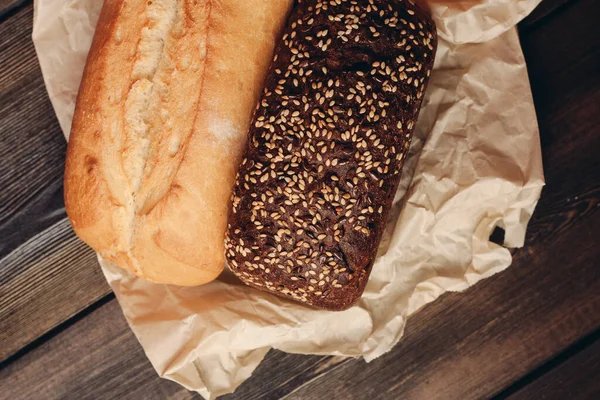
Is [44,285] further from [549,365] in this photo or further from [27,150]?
[549,365]

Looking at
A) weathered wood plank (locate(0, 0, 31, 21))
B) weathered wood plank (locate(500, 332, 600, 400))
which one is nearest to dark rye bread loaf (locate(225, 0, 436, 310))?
weathered wood plank (locate(500, 332, 600, 400))

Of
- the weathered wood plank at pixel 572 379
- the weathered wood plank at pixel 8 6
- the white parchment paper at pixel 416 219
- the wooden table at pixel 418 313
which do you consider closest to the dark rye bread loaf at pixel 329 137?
the white parchment paper at pixel 416 219

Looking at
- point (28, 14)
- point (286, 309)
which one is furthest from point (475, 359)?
point (28, 14)

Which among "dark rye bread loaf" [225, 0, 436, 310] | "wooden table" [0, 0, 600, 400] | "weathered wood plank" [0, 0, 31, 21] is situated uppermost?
"weathered wood plank" [0, 0, 31, 21]

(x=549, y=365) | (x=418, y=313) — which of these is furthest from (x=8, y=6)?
(x=549, y=365)

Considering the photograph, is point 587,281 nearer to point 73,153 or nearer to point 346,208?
point 346,208

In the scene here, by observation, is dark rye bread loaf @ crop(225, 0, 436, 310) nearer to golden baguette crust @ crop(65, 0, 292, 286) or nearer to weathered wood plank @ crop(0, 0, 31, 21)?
golden baguette crust @ crop(65, 0, 292, 286)

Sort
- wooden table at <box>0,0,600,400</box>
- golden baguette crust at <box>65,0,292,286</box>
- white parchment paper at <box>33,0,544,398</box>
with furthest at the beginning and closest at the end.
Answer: wooden table at <box>0,0,600,400</box> < white parchment paper at <box>33,0,544,398</box> < golden baguette crust at <box>65,0,292,286</box>

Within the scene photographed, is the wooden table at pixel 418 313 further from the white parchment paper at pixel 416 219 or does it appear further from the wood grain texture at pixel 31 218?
the white parchment paper at pixel 416 219
